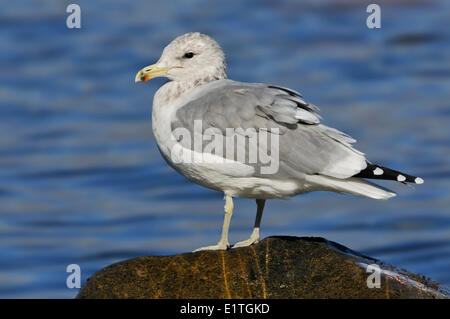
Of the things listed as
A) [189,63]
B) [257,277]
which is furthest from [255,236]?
[189,63]

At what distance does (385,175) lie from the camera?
678 cm

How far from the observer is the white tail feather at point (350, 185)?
6930 mm

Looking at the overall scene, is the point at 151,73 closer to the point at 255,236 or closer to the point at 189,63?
the point at 189,63

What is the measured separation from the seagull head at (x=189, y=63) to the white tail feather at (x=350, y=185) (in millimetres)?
1475

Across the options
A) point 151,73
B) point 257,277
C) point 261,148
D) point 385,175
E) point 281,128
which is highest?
point 151,73

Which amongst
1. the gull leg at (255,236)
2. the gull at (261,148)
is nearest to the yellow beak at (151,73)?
the gull at (261,148)

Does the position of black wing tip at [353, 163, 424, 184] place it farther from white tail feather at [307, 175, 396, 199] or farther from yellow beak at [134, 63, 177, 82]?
yellow beak at [134, 63, 177, 82]

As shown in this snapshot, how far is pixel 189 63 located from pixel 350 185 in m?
1.88

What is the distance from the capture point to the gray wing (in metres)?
7.05

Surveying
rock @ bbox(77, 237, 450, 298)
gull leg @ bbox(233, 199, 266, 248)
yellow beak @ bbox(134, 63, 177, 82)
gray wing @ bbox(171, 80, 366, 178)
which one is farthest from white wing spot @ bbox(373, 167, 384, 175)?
yellow beak @ bbox(134, 63, 177, 82)

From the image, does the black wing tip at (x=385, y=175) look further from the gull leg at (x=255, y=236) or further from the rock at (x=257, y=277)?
the gull leg at (x=255, y=236)

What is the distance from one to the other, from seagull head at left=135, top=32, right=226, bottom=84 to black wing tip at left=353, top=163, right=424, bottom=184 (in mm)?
1788

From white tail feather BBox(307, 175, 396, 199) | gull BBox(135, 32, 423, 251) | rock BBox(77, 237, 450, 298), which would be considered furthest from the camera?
gull BBox(135, 32, 423, 251)
